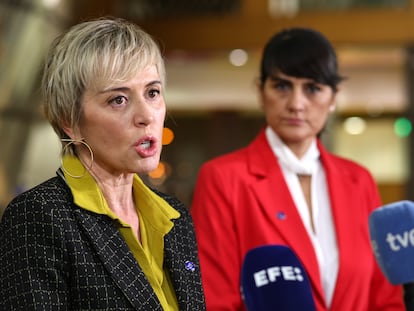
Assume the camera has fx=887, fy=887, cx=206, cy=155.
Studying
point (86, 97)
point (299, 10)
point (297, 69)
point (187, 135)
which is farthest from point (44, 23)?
point (86, 97)

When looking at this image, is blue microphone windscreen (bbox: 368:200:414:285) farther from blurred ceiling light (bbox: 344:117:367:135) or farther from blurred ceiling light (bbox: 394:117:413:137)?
blurred ceiling light (bbox: 344:117:367:135)

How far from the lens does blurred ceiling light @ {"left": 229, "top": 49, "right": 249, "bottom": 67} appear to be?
1159 cm

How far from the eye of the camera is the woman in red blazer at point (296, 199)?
2.54 meters

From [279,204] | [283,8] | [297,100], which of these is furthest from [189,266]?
[283,8]

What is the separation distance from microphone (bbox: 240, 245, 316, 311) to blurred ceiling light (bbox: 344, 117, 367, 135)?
37.0ft

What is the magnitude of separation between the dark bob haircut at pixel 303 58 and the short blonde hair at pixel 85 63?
886mm

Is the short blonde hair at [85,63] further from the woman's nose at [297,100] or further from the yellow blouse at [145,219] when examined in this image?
the woman's nose at [297,100]

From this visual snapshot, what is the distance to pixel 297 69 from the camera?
8.86 ft

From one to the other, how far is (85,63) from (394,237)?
2.55 feet

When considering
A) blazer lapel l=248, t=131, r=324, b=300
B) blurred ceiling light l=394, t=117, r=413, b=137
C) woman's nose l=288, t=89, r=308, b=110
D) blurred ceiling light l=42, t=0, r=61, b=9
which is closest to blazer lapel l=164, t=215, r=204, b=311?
blazer lapel l=248, t=131, r=324, b=300

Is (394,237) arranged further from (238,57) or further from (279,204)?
(238,57)

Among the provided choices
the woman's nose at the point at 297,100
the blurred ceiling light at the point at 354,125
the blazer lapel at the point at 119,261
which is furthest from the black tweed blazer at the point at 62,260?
the blurred ceiling light at the point at 354,125

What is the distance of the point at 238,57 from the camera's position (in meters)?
11.9

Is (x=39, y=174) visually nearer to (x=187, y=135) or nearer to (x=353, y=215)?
(x=187, y=135)
